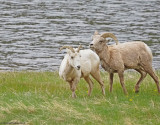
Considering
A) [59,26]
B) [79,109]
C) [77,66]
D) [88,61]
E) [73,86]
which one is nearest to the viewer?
[79,109]

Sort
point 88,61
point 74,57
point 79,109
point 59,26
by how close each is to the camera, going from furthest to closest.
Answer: point 59,26, point 88,61, point 74,57, point 79,109

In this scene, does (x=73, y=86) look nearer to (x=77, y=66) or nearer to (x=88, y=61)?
(x=77, y=66)

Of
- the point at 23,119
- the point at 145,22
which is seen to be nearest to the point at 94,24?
the point at 145,22

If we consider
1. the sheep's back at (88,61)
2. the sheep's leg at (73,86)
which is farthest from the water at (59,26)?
the sheep's leg at (73,86)

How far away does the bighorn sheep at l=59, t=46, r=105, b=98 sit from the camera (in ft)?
50.8

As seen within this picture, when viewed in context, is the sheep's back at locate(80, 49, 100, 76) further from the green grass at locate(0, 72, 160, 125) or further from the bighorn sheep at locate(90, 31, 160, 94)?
the green grass at locate(0, 72, 160, 125)

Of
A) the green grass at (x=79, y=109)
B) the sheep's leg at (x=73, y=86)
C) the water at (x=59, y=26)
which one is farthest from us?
the water at (x=59, y=26)

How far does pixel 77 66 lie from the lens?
597 inches

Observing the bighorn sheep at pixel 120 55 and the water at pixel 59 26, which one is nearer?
the bighorn sheep at pixel 120 55

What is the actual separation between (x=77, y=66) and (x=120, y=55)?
205 cm

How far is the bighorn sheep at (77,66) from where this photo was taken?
15.5 m

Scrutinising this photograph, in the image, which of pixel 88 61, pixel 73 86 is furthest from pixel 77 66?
pixel 88 61

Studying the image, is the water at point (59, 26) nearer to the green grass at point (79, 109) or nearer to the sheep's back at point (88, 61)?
the sheep's back at point (88, 61)

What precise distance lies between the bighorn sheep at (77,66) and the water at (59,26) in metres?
11.1
